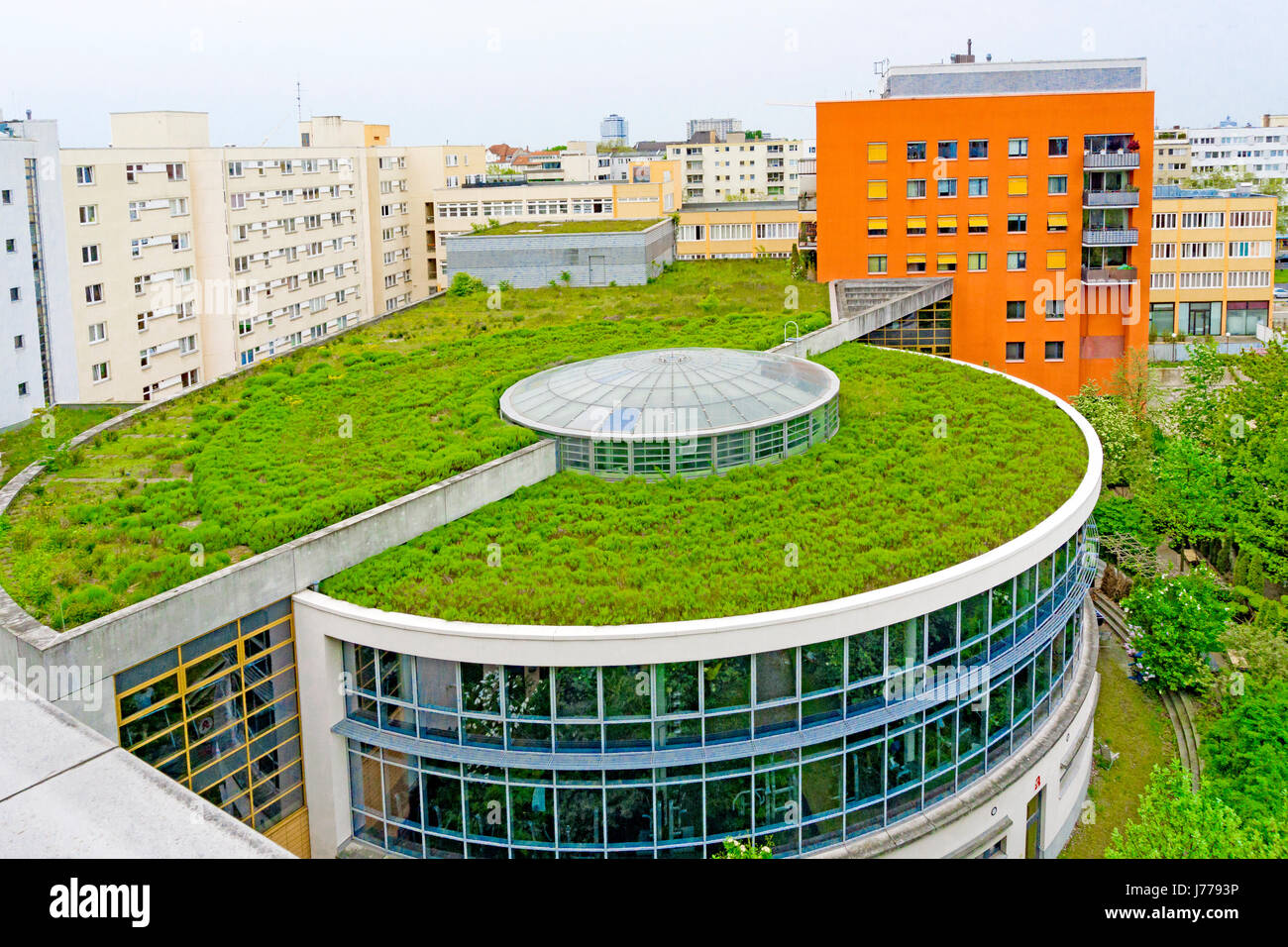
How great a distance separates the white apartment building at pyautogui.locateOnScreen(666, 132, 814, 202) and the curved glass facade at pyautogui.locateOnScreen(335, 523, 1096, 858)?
116 metres

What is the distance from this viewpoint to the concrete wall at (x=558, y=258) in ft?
158

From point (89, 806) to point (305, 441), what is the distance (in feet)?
65.2

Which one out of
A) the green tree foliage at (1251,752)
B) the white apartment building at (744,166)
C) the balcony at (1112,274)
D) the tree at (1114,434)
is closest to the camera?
the green tree foliage at (1251,752)

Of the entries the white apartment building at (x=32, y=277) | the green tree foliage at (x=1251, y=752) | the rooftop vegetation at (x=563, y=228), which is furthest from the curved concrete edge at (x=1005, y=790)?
the white apartment building at (x=32, y=277)

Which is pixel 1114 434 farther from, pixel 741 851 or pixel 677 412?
pixel 741 851

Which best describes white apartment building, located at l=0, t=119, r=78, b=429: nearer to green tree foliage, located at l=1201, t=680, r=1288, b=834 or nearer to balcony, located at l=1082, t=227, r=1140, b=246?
green tree foliage, located at l=1201, t=680, r=1288, b=834

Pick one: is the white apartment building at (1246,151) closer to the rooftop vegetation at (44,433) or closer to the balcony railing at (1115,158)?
the balcony railing at (1115,158)

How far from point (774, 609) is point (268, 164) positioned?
5271cm

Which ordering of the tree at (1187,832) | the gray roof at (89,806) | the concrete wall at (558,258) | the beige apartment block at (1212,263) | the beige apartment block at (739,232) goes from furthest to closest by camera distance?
1. the beige apartment block at (1212,263)
2. the beige apartment block at (739,232)
3. the concrete wall at (558,258)
4. the tree at (1187,832)
5. the gray roof at (89,806)

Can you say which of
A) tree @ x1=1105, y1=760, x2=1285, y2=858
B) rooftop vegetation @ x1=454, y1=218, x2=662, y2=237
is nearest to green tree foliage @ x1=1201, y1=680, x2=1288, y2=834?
tree @ x1=1105, y1=760, x2=1285, y2=858

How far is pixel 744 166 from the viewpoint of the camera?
130 metres

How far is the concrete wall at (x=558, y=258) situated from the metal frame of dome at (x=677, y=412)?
20891 mm

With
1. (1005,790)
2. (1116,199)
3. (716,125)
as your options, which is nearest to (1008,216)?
(1116,199)
